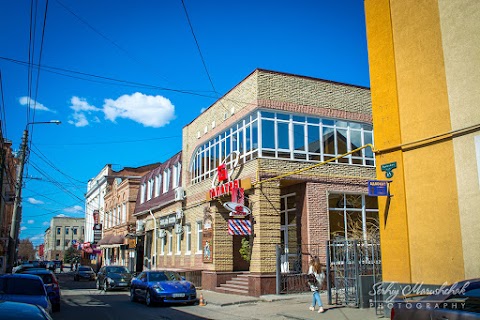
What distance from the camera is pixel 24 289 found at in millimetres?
11047

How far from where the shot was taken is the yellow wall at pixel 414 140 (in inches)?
430

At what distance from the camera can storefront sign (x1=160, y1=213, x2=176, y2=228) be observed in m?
29.0

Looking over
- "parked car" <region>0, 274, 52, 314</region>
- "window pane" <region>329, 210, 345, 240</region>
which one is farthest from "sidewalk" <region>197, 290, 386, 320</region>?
"parked car" <region>0, 274, 52, 314</region>

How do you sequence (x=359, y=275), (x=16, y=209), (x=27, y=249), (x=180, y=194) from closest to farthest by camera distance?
(x=359, y=275) < (x=16, y=209) < (x=180, y=194) < (x=27, y=249)

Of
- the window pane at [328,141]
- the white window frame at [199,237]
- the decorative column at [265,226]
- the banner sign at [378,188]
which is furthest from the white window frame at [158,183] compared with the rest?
the banner sign at [378,188]

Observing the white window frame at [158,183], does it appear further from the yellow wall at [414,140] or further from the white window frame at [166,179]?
the yellow wall at [414,140]

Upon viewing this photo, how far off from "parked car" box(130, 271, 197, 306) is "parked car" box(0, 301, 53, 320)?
37.3 ft

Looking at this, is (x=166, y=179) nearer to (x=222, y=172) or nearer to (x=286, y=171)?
(x=222, y=172)

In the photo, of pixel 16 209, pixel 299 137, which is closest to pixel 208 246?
pixel 299 137

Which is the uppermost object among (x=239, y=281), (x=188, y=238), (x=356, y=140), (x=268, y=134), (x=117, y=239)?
(x=356, y=140)

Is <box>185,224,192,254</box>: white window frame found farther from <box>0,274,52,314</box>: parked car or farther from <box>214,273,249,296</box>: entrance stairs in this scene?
<box>0,274,52,314</box>: parked car

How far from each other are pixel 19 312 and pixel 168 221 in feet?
81.5

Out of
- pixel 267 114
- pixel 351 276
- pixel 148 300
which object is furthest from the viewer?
pixel 267 114

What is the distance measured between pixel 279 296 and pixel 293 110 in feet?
27.0
